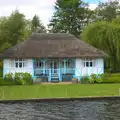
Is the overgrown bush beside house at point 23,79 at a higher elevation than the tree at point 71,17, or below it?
below

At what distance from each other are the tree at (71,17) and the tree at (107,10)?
4221mm

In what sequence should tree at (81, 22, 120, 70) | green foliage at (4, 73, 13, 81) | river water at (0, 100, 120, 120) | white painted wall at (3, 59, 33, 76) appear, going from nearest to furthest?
river water at (0, 100, 120, 120) < green foliage at (4, 73, 13, 81) < white painted wall at (3, 59, 33, 76) < tree at (81, 22, 120, 70)

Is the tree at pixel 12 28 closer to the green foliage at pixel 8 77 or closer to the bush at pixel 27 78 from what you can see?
the green foliage at pixel 8 77

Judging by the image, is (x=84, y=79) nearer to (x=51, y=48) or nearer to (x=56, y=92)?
(x=51, y=48)

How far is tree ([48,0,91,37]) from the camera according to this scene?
8781cm

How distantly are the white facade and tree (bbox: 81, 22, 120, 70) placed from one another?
229 inches

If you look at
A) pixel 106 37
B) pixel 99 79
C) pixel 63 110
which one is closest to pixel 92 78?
pixel 99 79

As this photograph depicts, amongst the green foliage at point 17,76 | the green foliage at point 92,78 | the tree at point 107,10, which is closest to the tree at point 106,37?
the green foliage at point 92,78

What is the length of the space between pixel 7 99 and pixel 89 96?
18.3ft

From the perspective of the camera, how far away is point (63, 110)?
69.9 ft

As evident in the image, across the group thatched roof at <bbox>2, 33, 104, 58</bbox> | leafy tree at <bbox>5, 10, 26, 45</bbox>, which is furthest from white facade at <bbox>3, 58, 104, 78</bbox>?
leafy tree at <bbox>5, 10, 26, 45</bbox>

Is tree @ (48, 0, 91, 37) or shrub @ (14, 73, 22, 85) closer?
shrub @ (14, 73, 22, 85)

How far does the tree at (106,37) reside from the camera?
4978cm

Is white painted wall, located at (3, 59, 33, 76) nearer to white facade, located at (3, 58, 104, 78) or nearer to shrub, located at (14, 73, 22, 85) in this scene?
white facade, located at (3, 58, 104, 78)
